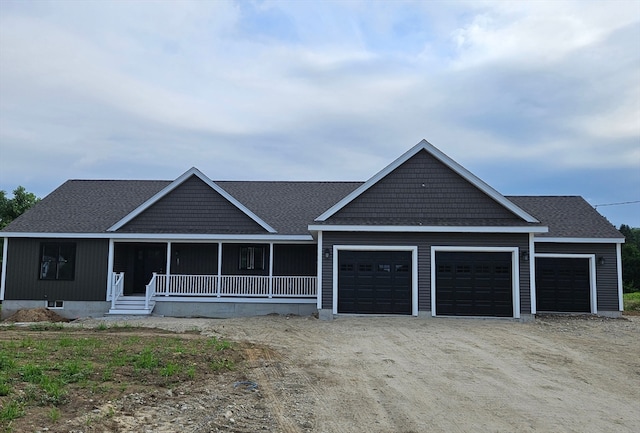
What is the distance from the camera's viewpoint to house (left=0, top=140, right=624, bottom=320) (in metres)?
16.0

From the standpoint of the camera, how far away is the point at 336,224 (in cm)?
1616

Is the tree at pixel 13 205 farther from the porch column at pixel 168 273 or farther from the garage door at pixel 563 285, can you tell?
the garage door at pixel 563 285

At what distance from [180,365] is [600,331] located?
1217 centimetres

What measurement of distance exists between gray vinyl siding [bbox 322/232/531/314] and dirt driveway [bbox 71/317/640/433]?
1946 mm

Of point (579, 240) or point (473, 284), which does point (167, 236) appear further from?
point (579, 240)

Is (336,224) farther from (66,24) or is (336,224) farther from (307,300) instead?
(66,24)

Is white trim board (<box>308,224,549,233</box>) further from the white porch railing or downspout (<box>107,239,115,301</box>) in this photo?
downspout (<box>107,239,115,301</box>)

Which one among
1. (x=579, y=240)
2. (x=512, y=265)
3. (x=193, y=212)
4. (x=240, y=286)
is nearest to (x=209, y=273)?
(x=240, y=286)

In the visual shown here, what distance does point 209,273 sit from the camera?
1922 cm

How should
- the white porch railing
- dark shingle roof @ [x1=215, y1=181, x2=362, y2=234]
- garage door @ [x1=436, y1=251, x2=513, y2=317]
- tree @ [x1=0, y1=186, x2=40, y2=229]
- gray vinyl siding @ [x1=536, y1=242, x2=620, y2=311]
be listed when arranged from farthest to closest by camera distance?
tree @ [x1=0, y1=186, x2=40, y2=229]
dark shingle roof @ [x1=215, y1=181, x2=362, y2=234]
gray vinyl siding @ [x1=536, y1=242, x2=620, y2=311]
the white porch railing
garage door @ [x1=436, y1=251, x2=513, y2=317]

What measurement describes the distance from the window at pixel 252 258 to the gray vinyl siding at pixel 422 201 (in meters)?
4.45

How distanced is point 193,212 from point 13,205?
19072mm

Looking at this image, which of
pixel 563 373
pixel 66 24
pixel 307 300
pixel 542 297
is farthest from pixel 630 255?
pixel 66 24

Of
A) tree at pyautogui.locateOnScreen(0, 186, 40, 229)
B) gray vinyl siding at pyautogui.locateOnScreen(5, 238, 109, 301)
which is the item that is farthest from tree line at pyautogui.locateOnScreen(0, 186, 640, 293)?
gray vinyl siding at pyautogui.locateOnScreen(5, 238, 109, 301)
